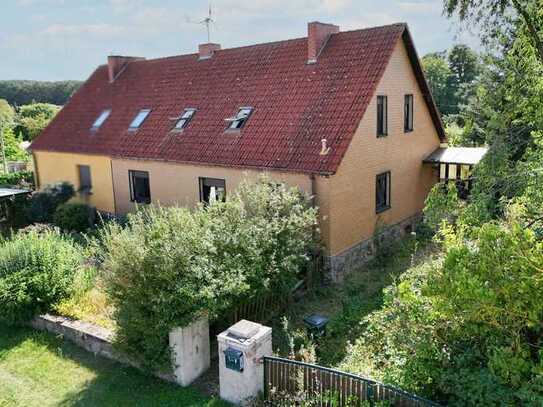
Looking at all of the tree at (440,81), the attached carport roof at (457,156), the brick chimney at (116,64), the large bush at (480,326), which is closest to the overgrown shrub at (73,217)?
the brick chimney at (116,64)

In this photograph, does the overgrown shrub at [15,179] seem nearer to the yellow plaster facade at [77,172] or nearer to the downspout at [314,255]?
the yellow plaster facade at [77,172]

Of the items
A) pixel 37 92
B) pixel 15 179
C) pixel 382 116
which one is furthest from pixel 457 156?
pixel 37 92

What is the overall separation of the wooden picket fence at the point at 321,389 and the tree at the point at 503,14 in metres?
7.75

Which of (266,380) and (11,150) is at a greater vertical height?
(11,150)

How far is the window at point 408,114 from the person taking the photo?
17.1 m

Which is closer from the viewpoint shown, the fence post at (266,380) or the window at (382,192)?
the fence post at (266,380)

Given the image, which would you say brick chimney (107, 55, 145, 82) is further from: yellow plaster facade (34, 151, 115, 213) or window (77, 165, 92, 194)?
window (77, 165, 92, 194)

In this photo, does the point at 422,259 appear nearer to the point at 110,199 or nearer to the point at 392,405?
the point at 392,405

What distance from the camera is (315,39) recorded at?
16.3 m

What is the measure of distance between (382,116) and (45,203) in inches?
552

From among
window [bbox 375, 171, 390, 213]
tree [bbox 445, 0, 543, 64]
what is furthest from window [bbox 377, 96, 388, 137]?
tree [bbox 445, 0, 543, 64]

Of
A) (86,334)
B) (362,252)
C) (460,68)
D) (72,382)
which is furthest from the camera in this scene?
(460,68)

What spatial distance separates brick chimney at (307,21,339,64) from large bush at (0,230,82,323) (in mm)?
10068

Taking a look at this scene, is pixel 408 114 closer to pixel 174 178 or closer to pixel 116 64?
pixel 174 178
